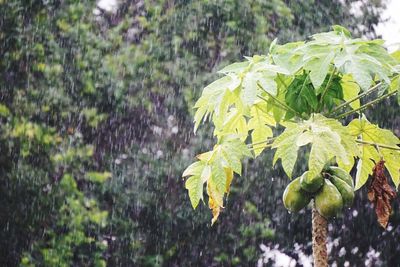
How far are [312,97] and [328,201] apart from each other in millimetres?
169

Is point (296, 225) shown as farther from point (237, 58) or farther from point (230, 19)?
point (230, 19)

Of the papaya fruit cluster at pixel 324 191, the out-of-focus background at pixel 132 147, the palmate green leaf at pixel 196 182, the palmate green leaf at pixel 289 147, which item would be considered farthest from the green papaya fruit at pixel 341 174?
the out-of-focus background at pixel 132 147

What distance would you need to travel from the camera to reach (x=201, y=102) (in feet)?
3.76

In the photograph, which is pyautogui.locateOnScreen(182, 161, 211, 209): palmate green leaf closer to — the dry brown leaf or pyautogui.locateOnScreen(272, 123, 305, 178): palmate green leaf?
pyautogui.locateOnScreen(272, 123, 305, 178): palmate green leaf

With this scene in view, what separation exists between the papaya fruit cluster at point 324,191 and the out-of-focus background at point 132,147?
2697 mm

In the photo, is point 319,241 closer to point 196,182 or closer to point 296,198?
point 296,198

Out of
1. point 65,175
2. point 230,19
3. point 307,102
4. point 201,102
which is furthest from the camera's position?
point 230,19

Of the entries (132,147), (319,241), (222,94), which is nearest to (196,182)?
(222,94)

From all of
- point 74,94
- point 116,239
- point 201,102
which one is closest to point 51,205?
point 116,239

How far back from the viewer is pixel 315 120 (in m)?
0.91

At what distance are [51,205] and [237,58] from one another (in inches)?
58.2

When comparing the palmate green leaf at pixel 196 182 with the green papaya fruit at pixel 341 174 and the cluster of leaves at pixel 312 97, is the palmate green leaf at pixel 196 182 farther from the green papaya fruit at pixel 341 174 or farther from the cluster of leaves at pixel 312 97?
the green papaya fruit at pixel 341 174

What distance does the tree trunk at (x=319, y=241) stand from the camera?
0.87 meters

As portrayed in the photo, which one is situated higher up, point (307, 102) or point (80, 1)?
point (80, 1)
